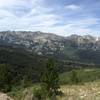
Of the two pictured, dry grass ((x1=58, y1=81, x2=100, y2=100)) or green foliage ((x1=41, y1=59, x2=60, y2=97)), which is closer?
dry grass ((x1=58, y1=81, x2=100, y2=100))

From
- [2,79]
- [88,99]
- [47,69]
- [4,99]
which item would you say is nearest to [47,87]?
[47,69]

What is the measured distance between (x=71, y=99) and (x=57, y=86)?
764 cm

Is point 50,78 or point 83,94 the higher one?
point 50,78

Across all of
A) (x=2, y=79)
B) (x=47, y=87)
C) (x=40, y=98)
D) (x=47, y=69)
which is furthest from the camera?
(x=2, y=79)

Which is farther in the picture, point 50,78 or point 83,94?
point 50,78

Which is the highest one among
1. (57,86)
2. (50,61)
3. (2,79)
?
(50,61)

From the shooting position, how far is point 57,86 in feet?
62.3

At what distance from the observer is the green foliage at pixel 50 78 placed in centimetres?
1878

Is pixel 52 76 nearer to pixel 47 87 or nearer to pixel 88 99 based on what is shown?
pixel 47 87

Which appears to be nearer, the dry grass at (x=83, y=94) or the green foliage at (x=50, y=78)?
the dry grass at (x=83, y=94)

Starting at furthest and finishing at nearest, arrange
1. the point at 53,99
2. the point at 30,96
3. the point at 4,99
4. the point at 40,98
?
the point at 40,98
the point at 30,96
the point at 53,99
the point at 4,99

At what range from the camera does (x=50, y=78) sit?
19281 mm

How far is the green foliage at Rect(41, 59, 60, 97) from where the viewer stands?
739 inches

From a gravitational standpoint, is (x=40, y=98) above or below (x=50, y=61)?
below
